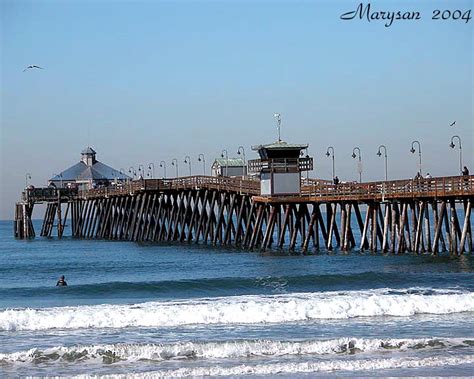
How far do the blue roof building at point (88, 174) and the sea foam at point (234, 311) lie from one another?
68.1 meters

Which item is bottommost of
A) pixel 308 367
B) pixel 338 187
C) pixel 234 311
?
pixel 308 367

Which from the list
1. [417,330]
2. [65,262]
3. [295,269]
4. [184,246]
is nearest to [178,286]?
[295,269]

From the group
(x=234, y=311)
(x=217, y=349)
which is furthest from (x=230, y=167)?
(x=217, y=349)

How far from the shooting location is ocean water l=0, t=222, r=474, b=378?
18.3 meters

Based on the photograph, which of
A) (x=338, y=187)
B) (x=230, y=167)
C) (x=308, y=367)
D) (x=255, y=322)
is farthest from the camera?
(x=230, y=167)

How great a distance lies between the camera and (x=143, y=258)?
50000 millimetres

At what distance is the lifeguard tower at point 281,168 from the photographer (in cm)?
4609

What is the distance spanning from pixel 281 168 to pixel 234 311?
22269mm

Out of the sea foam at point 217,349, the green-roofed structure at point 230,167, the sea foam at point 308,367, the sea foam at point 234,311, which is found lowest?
the sea foam at point 308,367

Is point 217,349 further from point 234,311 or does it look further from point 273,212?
point 273,212

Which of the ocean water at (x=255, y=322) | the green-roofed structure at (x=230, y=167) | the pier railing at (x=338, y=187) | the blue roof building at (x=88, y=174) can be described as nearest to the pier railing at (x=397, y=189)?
→ the pier railing at (x=338, y=187)

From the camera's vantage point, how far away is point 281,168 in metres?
46.2

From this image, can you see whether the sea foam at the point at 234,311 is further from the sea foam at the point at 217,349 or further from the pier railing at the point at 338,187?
the pier railing at the point at 338,187

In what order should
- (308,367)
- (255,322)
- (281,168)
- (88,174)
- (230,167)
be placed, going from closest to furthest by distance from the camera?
1. (308,367)
2. (255,322)
3. (281,168)
4. (230,167)
5. (88,174)
